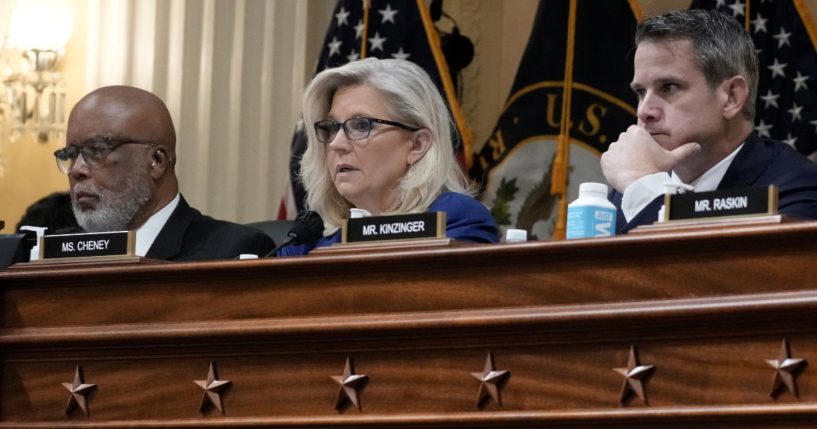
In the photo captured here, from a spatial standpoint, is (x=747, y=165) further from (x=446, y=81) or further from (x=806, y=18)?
(x=446, y=81)

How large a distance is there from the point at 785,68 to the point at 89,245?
3.05m

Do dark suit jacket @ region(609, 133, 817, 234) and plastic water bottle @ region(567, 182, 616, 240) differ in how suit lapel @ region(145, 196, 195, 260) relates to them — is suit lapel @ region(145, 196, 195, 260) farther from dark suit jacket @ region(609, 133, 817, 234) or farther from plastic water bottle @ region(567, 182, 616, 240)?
plastic water bottle @ region(567, 182, 616, 240)

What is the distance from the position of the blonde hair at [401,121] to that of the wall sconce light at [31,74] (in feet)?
10.4

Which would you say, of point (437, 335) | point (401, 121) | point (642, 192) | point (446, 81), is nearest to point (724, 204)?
point (437, 335)

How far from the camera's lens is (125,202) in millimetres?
3955

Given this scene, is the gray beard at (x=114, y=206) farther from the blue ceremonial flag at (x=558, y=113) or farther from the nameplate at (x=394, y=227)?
the blue ceremonial flag at (x=558, y=113)

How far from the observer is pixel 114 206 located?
395cm

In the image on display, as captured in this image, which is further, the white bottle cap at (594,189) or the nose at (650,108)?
the nose at (650,108)

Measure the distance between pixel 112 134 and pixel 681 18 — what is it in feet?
4.91

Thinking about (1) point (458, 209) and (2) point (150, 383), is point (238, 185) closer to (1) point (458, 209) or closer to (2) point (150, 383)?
(1) point (458, 209)

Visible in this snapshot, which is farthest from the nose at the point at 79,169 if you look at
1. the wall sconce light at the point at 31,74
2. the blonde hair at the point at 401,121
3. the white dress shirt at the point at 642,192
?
the wall sconce light at the point at 31,74

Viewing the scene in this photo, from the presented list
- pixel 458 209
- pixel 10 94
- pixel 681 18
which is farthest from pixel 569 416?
pixel 10 94

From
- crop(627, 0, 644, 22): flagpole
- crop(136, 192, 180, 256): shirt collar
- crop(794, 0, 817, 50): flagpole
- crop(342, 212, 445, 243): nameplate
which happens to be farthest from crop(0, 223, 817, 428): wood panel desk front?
crop(627, 0, 644, 22): flagpole

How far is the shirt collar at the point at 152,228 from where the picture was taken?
3.93 metres
